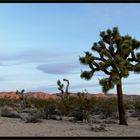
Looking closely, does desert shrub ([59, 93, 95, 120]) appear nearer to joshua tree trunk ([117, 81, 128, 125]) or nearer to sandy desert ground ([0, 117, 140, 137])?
joshua tree trunk ([117, 81, 128, 125])

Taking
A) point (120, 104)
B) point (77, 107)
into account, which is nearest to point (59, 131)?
point (120, 104)

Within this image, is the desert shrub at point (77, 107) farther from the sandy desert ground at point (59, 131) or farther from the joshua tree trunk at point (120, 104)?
the sandy desert ground at point (59, 131)

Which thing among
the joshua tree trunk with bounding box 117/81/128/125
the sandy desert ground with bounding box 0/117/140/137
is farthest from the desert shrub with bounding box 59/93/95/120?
the sandy desert ground with bounding box 0/117/140/137

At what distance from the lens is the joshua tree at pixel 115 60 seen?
18.2 m

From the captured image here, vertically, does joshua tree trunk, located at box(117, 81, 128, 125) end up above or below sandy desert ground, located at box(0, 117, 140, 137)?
above

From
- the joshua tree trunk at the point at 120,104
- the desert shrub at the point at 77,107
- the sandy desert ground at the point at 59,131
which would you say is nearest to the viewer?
the sandy desert ground at the point at 59,131

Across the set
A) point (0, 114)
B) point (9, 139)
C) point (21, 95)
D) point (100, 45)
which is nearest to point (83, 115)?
point (100, 45)

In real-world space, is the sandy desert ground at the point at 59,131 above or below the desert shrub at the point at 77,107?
below

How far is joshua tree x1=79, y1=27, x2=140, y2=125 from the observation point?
18.2 m

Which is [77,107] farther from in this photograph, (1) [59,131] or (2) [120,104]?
(1) [59,131]

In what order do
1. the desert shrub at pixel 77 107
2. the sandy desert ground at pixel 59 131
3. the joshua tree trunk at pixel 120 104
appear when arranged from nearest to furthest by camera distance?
the sandy desert ground at pixel 59 131, the joshua tree trunk at pixel 120 104, the desert shrub at pixel 77 107

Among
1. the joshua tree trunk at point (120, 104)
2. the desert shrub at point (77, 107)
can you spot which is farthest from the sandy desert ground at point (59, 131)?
the desert shrub at point (77, 107)

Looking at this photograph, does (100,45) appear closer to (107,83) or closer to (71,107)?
(107,83)

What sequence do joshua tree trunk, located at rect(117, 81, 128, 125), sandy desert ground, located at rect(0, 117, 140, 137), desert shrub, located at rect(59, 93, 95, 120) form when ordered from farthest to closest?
desert shrub, located at rect(59, 93, 95, 120) < joshua tree trunk, located at rect(117, 81, 128, 125) < sandy desert ground, located at rect(0, 117, 140, 137)
